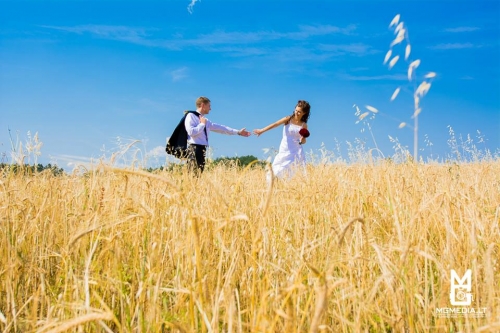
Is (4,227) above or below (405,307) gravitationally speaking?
above

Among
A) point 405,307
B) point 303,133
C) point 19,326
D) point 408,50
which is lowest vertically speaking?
point 19,326

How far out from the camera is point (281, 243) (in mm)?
2576

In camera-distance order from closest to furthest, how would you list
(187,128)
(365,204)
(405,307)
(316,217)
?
(405,307), (316,217), (365,204), (187,128)

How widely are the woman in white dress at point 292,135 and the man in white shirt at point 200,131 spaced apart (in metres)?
1.16

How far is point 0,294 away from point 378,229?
2333 millimetres

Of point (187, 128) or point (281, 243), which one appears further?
point (187, 128)

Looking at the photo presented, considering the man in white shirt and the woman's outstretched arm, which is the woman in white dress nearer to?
the woman's outstretched arm

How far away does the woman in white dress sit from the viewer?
27.7 feet

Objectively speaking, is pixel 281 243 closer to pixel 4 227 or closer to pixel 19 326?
pixel 19 326

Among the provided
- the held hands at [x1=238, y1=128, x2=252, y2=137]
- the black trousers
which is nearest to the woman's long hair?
the held hands at [x1=238, y1=128, x2=252, y2=137]

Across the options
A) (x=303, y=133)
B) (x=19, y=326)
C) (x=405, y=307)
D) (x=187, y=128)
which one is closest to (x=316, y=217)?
(x=405, y=307)

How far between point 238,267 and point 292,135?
6.51 m

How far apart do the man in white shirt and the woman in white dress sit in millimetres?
1159

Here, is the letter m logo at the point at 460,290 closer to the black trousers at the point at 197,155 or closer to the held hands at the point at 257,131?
the held hands at the point at 257,131
